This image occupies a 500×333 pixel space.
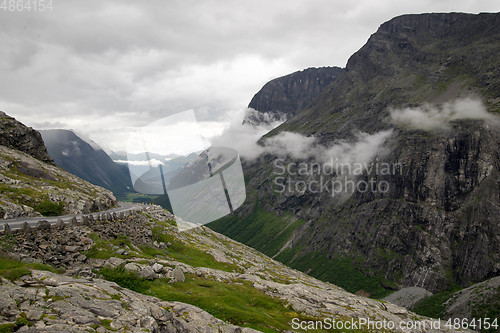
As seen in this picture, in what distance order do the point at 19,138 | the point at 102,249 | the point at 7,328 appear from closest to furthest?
the point at 7,328 → the point at 102,249 → the point at 19,138

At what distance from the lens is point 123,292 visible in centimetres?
2608

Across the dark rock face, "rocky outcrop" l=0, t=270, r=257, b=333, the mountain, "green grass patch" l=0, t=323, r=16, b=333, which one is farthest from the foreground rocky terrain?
the dark rock face

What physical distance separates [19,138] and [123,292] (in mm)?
112995

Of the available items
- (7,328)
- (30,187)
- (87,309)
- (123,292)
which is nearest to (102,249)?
(123,292)

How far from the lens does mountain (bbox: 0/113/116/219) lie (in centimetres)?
→ 5609

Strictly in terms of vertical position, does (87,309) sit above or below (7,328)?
below

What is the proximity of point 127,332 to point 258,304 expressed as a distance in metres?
26.3

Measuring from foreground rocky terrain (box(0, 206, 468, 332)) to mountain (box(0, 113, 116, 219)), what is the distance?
16.0 m

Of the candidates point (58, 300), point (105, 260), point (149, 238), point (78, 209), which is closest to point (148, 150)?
point (58, 300)

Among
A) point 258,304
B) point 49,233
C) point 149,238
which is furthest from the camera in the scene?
point 149,238

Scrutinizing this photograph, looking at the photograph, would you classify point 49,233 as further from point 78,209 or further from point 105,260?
point 78,209

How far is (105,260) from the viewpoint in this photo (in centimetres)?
3625

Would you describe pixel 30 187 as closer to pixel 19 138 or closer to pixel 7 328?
pixel 19 138

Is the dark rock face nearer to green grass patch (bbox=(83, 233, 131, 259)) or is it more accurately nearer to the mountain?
the mountain
